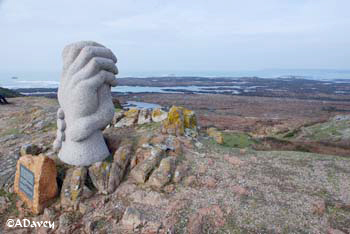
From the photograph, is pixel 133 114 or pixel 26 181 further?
pixel 133 114

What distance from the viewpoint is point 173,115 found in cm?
1226

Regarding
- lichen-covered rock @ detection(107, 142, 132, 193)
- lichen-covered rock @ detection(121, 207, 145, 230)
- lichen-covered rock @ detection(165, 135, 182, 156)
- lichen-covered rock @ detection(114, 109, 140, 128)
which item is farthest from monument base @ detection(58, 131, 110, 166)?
lichen-covered rock @ detection(114, 109, 140, 128)

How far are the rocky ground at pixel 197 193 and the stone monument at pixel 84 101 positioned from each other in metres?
0.66

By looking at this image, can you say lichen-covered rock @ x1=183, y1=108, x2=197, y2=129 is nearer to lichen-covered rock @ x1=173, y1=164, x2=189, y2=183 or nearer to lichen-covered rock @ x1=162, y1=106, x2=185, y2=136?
lichen-covered rock @ x1=162, y1=106, x2=185, y2=136

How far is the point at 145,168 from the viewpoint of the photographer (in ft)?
29.2

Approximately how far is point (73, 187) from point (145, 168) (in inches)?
95.4

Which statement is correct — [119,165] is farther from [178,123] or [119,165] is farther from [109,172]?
[178,123]

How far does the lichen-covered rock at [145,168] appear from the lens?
28.9 ft

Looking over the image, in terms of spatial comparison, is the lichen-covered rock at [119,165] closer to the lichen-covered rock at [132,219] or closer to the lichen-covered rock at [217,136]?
the lichen-covered rock at [132,219]

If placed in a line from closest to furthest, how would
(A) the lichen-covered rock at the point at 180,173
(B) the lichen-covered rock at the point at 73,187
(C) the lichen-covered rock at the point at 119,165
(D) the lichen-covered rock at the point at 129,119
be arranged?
(B) the lichen-covered rock at the point at 73,187
(C) the lichen-covered rock at the point at 119,165
(A) the lichen-covered rock at the point at 180,173
(D) the lichen-covered rock at the point at 129,119

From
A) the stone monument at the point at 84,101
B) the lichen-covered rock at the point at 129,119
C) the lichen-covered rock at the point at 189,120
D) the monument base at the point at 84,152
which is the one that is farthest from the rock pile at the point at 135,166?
the lichen-covered rock at the point at 129,119

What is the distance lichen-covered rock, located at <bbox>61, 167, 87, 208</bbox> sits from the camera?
817 cm

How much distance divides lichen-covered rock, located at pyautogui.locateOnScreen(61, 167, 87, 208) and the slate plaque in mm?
967

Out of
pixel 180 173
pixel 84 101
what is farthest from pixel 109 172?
pixel 84 101
